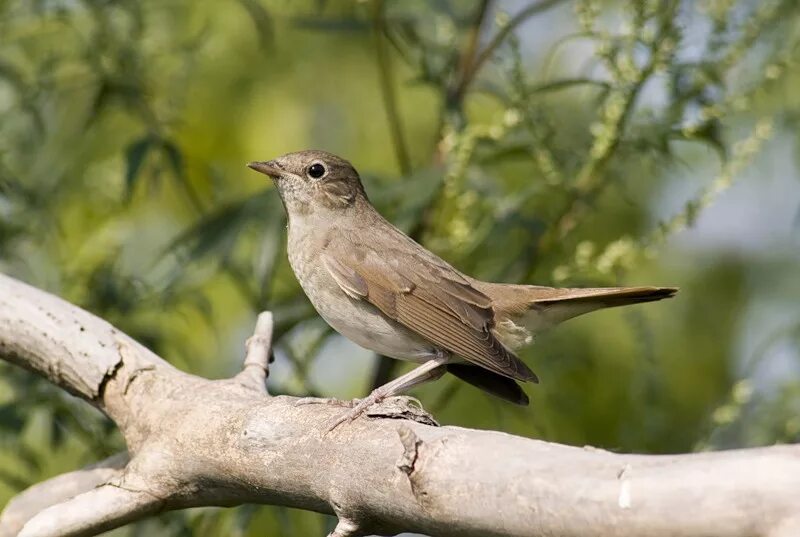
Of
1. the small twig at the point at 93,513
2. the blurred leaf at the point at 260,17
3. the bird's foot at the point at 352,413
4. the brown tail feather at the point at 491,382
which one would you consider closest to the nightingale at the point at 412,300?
the brown tail feather at the point at 491,382

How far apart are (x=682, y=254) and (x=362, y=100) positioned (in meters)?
1.93

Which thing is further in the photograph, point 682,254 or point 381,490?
point 682,254

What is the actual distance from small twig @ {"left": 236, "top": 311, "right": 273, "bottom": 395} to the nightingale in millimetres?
201

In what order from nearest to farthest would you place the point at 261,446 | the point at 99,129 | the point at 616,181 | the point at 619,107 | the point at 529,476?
the point at 529,476
the point at 261,446
the point at 619,107
the point at 616,181
the point at 99,129

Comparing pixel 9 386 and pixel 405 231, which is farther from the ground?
pixel 405 231

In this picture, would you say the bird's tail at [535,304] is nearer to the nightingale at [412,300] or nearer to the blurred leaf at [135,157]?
the nightingale at [412,300]

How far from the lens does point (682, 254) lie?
621 cm

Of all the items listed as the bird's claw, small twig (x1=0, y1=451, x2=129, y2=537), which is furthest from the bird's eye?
the bird's claw

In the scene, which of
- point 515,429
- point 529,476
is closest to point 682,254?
point 515,429

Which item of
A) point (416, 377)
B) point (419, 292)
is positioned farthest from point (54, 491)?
point (419, 292)

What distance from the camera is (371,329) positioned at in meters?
3.95

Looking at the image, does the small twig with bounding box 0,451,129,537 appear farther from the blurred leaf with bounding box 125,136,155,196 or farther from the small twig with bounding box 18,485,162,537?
the blurred leaf with bounding box 125,136,155,196

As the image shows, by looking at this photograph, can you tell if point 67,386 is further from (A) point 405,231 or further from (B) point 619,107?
(B) point 619,107

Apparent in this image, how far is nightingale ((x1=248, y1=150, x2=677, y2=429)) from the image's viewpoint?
3.84m
